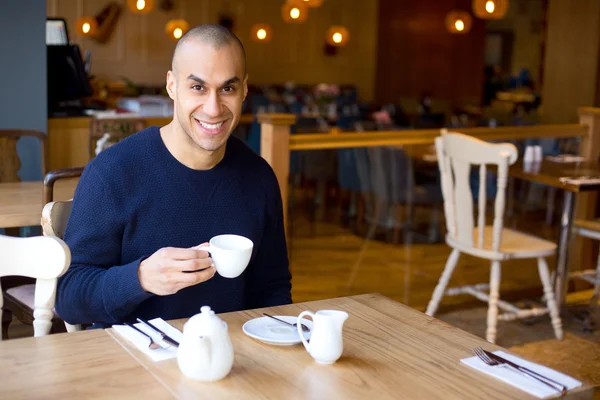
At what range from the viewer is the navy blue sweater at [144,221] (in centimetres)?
196

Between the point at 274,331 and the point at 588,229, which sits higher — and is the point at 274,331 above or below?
above

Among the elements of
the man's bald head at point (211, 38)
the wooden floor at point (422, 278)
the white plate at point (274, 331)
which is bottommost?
the wooden floor at point (422, 278)

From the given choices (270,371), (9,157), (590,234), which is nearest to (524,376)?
(270,371)

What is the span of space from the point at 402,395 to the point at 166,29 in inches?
462

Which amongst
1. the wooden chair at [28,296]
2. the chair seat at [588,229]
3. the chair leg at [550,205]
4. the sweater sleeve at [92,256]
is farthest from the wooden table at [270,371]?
the chair leg at [550,205]

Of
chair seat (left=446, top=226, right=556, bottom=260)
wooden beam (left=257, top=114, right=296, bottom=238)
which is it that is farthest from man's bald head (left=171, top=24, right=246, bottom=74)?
chair seat (left=446, top=226, right=556, bottom=260)

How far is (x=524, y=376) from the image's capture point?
1.57 meters

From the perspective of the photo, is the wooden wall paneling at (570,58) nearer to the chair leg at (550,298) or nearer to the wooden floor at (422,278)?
the wooden floor at (422,278)

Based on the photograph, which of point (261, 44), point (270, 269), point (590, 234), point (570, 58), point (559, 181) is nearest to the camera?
point (270, 269)

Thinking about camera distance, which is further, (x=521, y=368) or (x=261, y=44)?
(x=261, y=44)

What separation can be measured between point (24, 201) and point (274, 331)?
77.9 inches

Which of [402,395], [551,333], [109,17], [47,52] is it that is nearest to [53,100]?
[47,52]

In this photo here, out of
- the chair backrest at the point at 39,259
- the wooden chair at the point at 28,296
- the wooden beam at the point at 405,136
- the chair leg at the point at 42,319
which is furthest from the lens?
the wooden beam at the point at 405,136

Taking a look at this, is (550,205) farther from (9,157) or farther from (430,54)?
(430,54)
